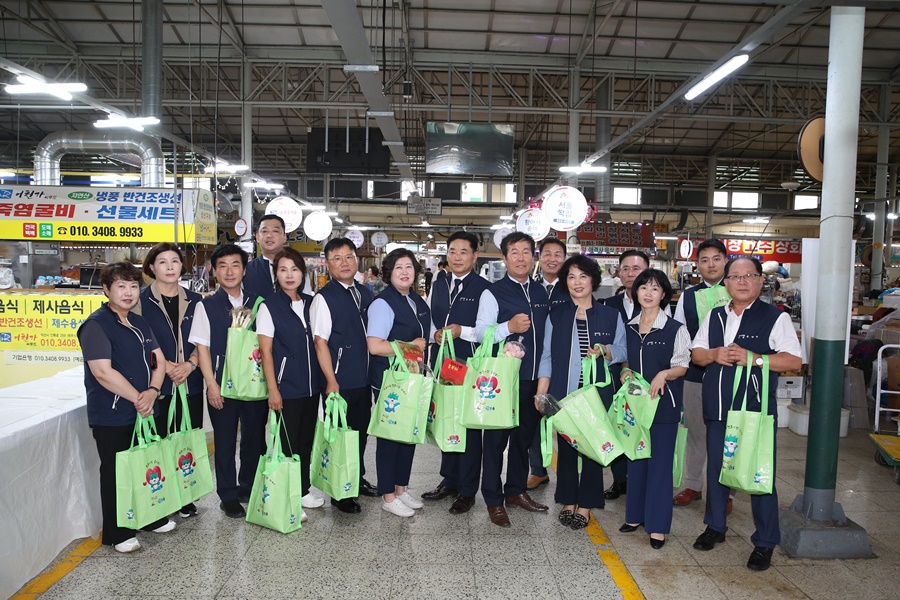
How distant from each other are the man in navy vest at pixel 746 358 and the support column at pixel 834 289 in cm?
32

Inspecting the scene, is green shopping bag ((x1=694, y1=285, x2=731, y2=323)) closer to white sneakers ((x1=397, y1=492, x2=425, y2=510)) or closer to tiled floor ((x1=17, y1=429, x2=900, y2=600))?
tiled floor ((x1=17, y1=429, x2=900, y2=600))

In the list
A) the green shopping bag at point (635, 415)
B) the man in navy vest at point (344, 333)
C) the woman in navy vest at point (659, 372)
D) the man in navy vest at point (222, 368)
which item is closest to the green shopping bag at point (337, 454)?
the man in navy vest at point (344, 333)

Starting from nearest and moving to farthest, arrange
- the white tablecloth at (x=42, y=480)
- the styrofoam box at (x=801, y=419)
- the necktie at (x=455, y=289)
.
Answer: the white tablecloth at (x=42, y=480)
the necktie at (x=455, y=289)
the styrofoam box at (x=801, y=419)

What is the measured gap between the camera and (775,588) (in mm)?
2945

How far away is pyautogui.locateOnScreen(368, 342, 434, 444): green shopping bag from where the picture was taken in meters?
3.38

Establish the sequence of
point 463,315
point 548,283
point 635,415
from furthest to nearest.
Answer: point 548,283, point 463,315, point 635,415

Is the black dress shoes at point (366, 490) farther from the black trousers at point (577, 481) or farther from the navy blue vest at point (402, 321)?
the black trousers at point (577, 481)

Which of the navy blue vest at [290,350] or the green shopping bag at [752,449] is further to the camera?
the navy blue vest at [290,350]

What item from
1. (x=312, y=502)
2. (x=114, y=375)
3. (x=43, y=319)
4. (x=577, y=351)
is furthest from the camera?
(x=43, y=319)

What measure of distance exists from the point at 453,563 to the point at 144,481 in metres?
1.59

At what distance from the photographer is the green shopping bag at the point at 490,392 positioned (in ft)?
10.9

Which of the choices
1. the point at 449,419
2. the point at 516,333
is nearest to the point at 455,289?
the point at 516,333

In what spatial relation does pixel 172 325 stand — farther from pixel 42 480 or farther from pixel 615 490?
pixel 615 490

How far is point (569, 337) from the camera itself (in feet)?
11.4
